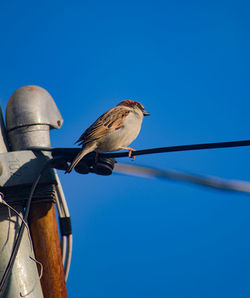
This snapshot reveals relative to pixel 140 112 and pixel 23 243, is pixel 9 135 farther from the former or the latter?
pixel 140 112

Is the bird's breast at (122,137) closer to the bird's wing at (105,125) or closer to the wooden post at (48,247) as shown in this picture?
the bird's wing at (105,125)

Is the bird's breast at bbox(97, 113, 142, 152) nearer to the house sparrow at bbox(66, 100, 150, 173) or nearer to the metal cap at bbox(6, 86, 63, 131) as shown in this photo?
the house sparrow at bbox(66, 100, 150, 173)

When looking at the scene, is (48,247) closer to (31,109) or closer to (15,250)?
(15,250)

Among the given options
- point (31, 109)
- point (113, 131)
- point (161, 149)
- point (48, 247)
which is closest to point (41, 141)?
point (31, 109)

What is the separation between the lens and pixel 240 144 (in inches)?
154

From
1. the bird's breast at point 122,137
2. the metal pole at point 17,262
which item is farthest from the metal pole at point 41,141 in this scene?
the bird's breast at point 122,137

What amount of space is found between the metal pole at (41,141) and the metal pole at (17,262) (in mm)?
190

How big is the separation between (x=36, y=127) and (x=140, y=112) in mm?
2278

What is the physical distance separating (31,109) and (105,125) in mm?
1303

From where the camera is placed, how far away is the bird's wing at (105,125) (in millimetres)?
5477

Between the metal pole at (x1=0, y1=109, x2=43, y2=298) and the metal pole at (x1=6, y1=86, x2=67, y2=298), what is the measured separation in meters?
0.19

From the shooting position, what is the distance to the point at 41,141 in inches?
175

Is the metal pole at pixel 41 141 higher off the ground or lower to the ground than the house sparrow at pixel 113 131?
lower

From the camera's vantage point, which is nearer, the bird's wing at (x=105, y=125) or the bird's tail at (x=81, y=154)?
the bird's tail at (x=81, y=154)
